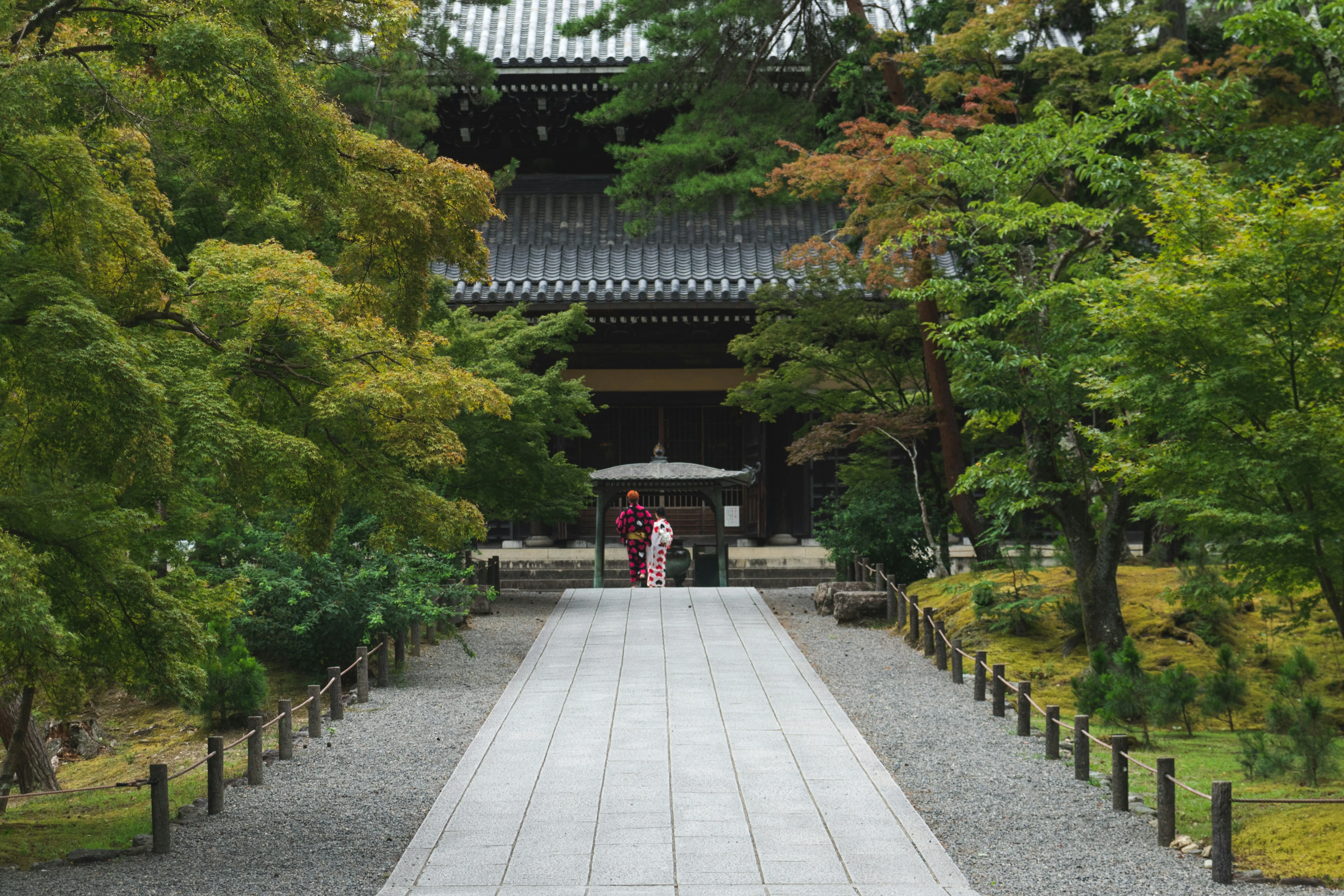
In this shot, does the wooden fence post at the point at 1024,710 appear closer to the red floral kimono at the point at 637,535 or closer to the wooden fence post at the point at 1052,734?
the wooden fence post at the point at 1052,734

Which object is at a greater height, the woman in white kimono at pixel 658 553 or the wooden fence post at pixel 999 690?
the woman in white kimono at pixel 658 553

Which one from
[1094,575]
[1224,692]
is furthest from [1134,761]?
[1094,575]

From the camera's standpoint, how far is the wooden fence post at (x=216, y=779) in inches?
272

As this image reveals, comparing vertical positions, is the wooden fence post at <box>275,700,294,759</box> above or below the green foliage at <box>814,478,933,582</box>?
below

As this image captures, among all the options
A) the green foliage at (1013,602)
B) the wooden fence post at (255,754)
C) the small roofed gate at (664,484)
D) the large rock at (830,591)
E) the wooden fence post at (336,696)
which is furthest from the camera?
the small roofed gate at (664,484)

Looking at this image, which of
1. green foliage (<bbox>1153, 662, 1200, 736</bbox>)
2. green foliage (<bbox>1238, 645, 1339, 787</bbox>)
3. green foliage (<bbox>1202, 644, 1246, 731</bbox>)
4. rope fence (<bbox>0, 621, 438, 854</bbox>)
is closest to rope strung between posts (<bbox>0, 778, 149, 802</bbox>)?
rope fence (<bbox>0, 621, 438, 854</bbox>)

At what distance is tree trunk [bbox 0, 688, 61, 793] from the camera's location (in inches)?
318

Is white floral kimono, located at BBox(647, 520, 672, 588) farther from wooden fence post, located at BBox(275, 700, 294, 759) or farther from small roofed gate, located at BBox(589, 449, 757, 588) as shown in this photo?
wooden fence post, located at BBox(275, 700, 294, 759)

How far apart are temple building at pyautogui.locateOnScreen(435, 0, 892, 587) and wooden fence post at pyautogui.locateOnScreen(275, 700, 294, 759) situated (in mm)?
10184

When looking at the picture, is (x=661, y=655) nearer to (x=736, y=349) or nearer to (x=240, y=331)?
(x=736, y=349)

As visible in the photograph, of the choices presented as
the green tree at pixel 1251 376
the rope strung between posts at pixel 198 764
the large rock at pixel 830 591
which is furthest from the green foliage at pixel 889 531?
the rope strung between posts at pixel 198 764

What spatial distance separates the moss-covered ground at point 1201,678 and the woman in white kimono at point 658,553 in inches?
158

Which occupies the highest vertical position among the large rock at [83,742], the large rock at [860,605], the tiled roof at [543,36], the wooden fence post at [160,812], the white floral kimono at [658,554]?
the tiled roof at [543,36]

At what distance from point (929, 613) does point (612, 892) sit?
7.39m
